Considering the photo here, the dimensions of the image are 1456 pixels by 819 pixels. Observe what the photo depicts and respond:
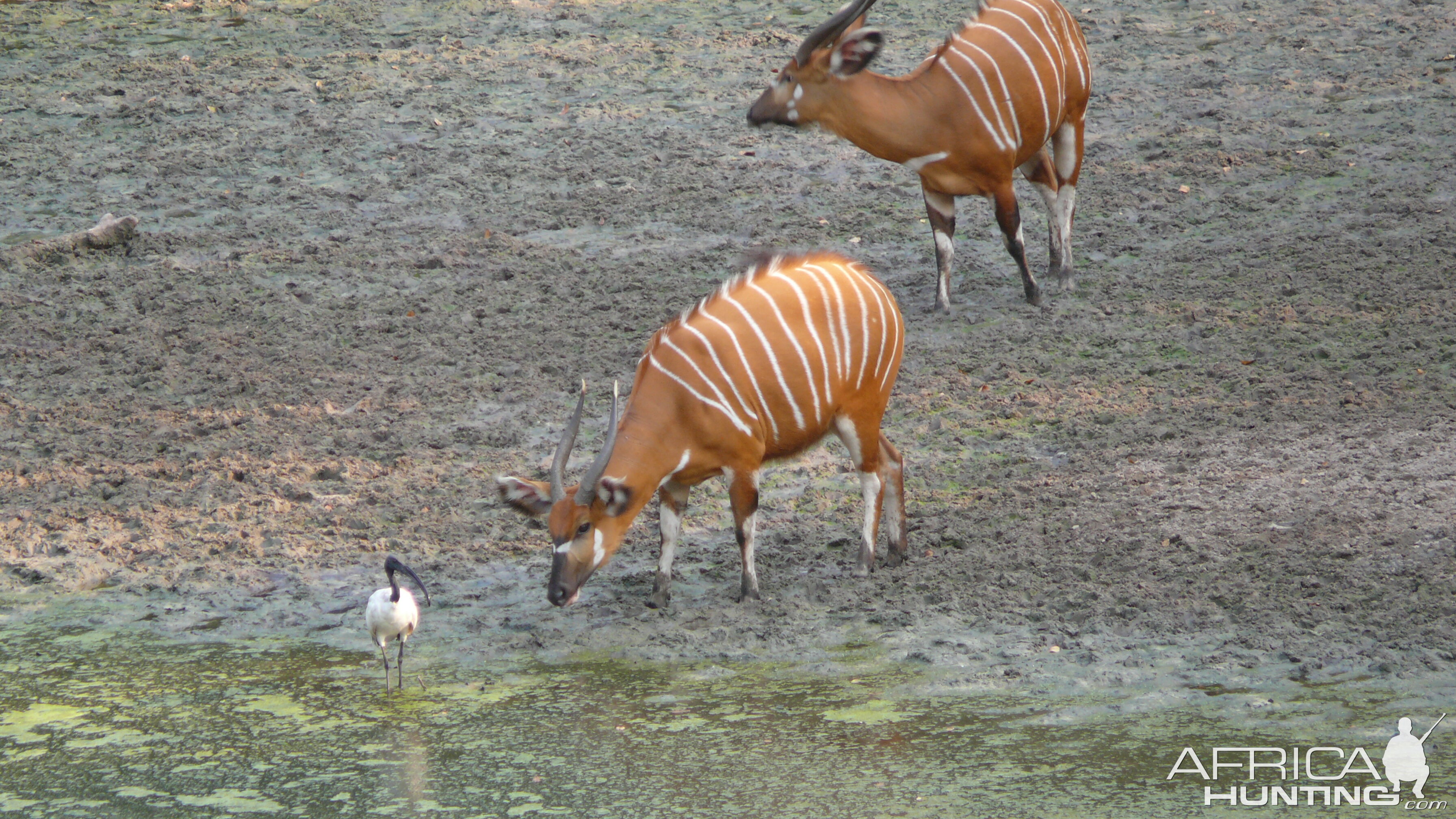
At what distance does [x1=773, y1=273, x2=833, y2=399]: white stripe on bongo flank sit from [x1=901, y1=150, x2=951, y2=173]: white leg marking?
245 centimetres

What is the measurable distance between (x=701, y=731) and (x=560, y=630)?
1.06 meters

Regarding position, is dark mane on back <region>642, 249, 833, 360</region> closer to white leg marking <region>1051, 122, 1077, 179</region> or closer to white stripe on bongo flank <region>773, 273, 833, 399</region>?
white stripe on bongo flank <region>773, 273, 833, 399</region>

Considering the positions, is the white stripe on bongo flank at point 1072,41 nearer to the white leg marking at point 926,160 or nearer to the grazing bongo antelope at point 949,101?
the grazing bongo antelope at point 949,101

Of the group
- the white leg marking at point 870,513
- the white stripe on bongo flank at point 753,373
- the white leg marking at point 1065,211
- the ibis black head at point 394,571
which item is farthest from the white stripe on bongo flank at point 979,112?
the ibis black head at point 394,571

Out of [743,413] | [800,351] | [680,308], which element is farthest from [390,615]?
[680,308]

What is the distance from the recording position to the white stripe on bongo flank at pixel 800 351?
584 cm

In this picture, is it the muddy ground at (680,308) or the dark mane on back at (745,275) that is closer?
the dark mane on back at (745,275)

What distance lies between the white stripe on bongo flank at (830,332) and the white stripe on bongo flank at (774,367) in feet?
0.32

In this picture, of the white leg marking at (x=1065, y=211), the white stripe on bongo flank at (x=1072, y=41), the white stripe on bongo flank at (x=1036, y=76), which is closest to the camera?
the white stripe on bongo flank at (x=1036, y=76)

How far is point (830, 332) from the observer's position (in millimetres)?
5949

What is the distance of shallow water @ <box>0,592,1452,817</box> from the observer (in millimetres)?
4582

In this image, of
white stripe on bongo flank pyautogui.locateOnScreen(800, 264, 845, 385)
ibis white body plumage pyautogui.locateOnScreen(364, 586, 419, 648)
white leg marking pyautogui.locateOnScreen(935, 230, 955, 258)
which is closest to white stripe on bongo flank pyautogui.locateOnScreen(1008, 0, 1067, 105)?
white leg marking pyautogui.locateOnScreen(935, 230, 955, 258)

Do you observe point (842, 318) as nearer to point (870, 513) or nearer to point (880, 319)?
point (880, 319)

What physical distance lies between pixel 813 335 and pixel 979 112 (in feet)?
9.08
